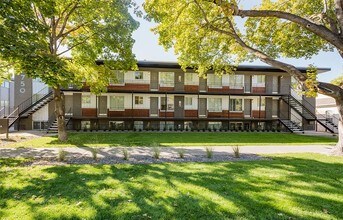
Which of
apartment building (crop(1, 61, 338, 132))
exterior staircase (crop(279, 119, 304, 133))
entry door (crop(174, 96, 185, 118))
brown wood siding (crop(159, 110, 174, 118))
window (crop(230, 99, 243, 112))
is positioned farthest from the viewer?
window (crop(230, 99, 243, 112))

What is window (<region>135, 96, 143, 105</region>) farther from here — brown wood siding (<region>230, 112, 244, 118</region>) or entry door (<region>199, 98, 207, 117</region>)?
brown wood siding (<region>230, 112, 244, 118</region>)

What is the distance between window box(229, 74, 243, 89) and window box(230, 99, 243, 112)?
1.91 metres

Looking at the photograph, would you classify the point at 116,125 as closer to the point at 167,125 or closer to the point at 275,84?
the point at 167,125

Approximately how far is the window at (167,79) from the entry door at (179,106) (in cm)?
197

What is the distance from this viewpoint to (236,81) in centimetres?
2688

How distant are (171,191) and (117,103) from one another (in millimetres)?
20781

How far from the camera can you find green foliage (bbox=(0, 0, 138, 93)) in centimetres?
817

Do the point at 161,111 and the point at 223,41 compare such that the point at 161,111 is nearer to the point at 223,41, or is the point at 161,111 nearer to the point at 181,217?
the point at 223,41

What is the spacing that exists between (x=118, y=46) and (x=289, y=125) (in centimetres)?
2248

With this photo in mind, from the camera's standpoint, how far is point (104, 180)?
21.2 ft

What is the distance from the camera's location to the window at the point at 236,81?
26.6 metres

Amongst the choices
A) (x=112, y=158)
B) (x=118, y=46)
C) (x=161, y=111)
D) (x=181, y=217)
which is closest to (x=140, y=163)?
(x=112, y=158)

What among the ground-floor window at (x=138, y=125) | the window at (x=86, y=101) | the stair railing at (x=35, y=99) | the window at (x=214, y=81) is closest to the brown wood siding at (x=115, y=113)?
the ground-floor window at (x=138, y=125)

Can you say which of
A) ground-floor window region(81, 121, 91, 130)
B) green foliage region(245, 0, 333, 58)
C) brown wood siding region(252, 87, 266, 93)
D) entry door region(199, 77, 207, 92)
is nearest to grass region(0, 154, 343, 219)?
green foliage region(245, 0, 333, 58)
